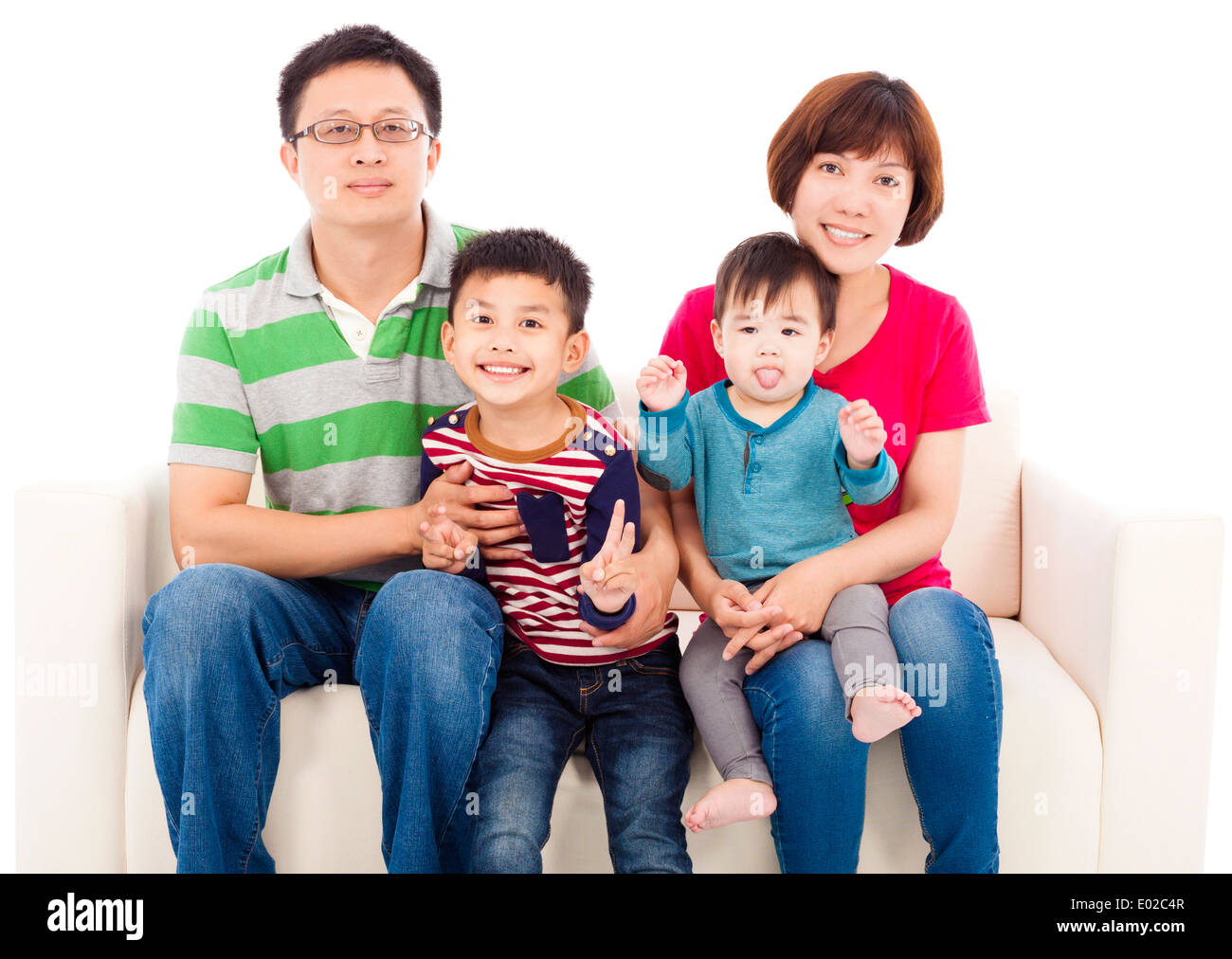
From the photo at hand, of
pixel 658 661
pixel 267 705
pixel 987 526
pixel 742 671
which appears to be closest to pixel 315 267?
pixel 267 705

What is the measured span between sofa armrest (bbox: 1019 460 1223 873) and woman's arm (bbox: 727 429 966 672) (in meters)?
0.26

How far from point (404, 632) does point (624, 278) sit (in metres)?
1.28

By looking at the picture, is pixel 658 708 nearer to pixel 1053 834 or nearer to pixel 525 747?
pixel 525 747

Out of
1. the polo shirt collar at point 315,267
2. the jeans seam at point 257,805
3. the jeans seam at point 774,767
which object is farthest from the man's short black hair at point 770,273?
the jeans seam at point 257,805

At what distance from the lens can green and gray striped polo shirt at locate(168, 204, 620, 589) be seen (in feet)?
6.33

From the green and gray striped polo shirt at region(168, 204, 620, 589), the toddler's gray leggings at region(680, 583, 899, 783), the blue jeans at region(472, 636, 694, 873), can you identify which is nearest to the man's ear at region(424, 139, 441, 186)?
the green and gray striped polo shirt at region(168, 204, 620, 589)

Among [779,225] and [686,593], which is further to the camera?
[779,225]

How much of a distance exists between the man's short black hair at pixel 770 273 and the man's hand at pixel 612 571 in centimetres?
37

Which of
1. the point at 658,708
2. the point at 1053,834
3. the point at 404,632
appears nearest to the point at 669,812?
the point at 658,708

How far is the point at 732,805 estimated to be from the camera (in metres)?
1.61

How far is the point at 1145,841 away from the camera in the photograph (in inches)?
74.1

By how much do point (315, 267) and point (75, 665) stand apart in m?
0.75

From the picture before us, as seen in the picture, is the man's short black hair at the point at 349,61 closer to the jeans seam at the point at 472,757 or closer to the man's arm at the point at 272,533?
the man's arm at the point at 272,533

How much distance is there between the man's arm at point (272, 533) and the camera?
183cm
